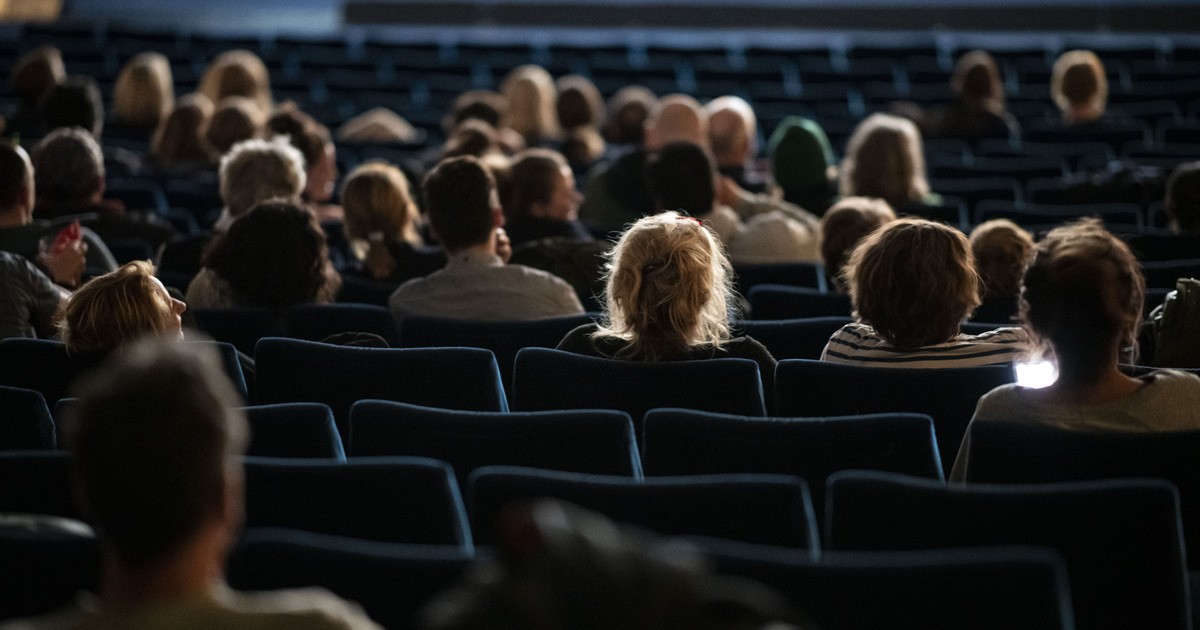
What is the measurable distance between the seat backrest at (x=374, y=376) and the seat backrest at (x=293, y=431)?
491 mm

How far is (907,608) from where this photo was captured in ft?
5.59

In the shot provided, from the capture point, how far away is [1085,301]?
8.47 feet

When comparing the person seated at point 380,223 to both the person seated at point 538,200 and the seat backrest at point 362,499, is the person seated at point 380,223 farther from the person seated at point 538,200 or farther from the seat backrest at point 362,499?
the seat backrest at point 362,499

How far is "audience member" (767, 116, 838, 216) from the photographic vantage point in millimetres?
6020

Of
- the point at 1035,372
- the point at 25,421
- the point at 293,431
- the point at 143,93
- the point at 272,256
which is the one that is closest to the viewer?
the point at 293,431

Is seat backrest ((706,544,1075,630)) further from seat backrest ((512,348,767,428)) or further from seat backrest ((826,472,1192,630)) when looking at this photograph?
seat backrest ((512,348,767,428))

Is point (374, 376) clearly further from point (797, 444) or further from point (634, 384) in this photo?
point (797, 444)

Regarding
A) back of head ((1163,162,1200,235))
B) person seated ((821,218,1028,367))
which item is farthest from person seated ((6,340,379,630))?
back of head ((1163,162,1200,235))

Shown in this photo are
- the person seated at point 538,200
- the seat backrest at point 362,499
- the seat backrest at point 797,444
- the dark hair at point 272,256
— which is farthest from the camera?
the person seated at point 538,200

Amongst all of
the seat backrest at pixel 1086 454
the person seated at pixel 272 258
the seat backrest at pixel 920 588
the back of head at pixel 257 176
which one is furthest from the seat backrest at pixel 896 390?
the back of head at pixel 257 176

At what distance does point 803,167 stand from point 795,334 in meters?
2.53

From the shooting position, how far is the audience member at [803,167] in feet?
19.7

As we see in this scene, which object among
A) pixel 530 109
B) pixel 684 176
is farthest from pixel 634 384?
pixel 530 109

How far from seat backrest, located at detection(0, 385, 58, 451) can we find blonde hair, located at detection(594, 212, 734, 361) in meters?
1.27
